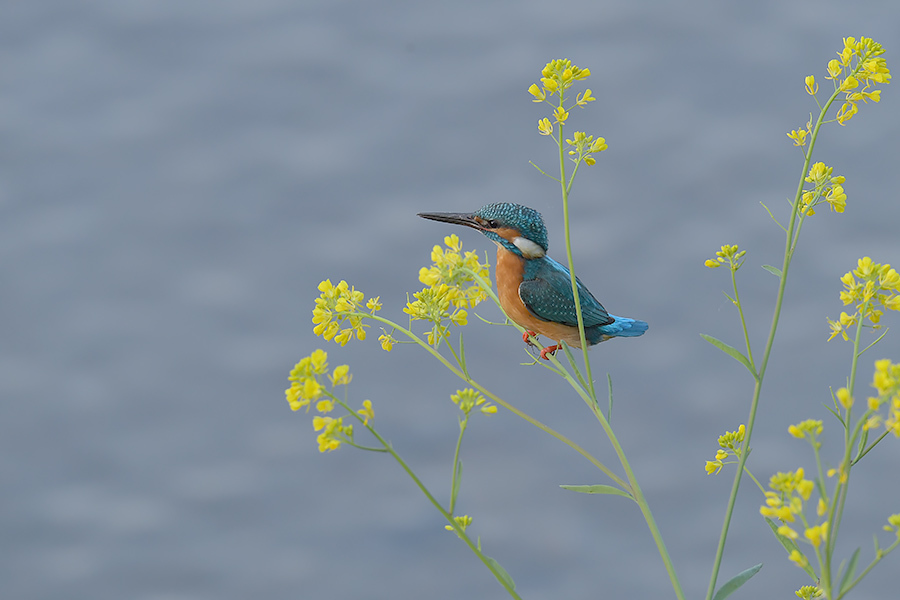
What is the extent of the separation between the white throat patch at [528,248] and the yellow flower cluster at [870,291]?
0.81 feet

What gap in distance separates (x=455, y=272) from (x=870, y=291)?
0.28m

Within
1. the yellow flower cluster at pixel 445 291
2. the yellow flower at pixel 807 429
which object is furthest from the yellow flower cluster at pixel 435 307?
the yellow flower at pixel 807 429

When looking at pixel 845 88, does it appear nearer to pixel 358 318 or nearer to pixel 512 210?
pixel 512 210

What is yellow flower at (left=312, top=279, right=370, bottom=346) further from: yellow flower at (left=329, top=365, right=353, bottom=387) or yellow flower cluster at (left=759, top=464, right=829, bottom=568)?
yellow flower cluster at (left=759, top=464, right=829, bottom=568)

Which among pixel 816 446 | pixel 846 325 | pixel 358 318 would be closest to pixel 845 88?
pixel 846 325

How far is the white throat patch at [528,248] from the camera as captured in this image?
0.73 metres

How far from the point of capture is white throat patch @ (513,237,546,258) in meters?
0.73

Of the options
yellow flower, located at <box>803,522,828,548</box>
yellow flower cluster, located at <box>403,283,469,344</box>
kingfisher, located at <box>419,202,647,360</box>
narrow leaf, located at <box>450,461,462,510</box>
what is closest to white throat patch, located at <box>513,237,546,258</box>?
kingfisher, located at <box>419,202,647,360</box>

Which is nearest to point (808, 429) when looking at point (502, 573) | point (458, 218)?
point (502, 573)

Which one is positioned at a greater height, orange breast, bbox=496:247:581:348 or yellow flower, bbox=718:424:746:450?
orange breast, bbox=496:247:581:348

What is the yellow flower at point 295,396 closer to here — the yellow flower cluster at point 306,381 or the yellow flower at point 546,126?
the yellow flower cluster at point 306,381

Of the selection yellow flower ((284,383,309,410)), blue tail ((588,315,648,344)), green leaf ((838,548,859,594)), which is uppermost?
blue tail ((588,315,648,344))

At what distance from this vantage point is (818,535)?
0.47 m

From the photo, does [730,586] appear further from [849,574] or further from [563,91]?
[563,91]
